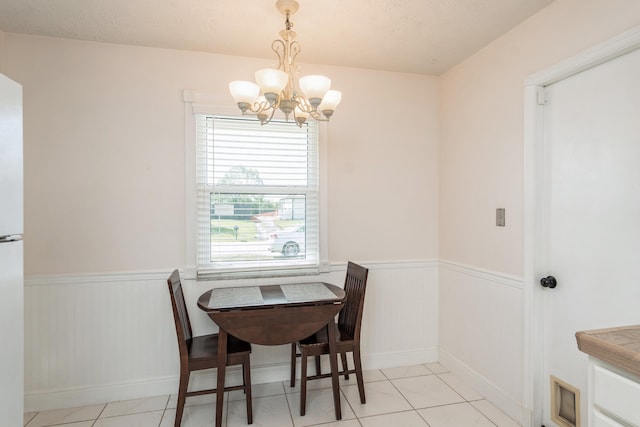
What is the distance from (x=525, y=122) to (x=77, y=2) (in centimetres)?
267

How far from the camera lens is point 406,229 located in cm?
290

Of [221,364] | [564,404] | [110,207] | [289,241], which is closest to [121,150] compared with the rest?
[110,207]

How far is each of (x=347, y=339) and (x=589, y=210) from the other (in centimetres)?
158

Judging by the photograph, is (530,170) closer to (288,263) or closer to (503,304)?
(503,304)

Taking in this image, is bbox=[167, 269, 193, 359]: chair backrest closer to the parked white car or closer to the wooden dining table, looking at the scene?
the wooden dining table

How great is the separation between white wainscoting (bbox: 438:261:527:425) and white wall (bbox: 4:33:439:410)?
96cm

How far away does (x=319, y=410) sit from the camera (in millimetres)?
2234

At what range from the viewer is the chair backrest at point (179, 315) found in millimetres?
1978

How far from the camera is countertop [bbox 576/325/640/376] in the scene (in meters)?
0.98

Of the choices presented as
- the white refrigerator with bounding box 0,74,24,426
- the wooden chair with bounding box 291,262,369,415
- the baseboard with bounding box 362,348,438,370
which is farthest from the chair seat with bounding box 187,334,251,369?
the baseboard with bounding box 362,348,438,370

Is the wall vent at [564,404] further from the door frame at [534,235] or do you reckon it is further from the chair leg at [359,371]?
the chair leg at [359,371]

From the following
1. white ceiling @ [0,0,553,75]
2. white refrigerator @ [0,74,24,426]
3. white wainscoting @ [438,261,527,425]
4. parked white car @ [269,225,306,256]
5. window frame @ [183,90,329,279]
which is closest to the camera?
white refrigerator @ [0,74,24,426]

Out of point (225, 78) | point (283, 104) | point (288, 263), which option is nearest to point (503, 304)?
point (288, 263)

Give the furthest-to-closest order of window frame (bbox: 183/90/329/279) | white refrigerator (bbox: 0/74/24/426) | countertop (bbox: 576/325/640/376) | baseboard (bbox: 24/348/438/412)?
window frame (bbox: 183/90/329/279), baseboard (bbox: 24/348/438/412), white refrigerator (bbox: 0/74/24/426), countertop (bbox: 576/325/640/376)
